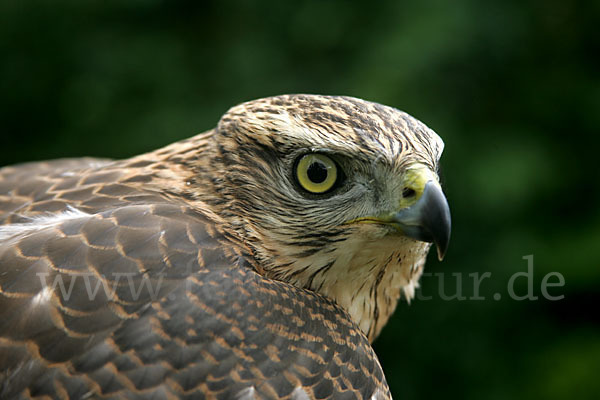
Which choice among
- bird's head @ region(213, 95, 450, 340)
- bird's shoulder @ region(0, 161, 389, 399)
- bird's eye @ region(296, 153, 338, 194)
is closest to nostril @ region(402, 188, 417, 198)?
bird's head @ region(213, 95, 450, 340)

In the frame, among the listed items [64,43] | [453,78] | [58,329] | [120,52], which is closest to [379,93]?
[453,78]

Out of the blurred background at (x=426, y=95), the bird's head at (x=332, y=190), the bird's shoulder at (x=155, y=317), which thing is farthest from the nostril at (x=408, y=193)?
the blurred background at (x=426, y=95)

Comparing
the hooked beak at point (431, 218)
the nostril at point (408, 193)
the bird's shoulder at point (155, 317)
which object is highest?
the nostril at point (408, 193)

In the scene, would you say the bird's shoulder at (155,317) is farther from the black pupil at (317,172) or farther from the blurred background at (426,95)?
the blurred background at (426,95)

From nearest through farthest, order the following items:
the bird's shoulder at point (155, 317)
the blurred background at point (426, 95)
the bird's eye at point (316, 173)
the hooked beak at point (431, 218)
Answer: the bird's shoulder at point (155, 317) < the hooked beak at point (431, 218) < the bird's eye at point (316, 173) < the blurred background at point (426, 95)

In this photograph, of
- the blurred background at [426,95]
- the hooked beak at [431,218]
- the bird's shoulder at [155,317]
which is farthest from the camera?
the blurred background at [426,95]

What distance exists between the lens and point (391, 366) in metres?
4.39

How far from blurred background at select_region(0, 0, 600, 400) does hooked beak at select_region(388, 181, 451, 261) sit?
5.93 ft

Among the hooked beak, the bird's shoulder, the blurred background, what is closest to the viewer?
the bird's shoulder

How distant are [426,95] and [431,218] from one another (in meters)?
2.04

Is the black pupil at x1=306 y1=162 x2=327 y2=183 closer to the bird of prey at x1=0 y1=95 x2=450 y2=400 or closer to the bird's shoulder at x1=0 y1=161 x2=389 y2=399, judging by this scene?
the bird of prey at x1=0 y1=95 x2=450 y2=400

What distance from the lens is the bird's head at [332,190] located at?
2355 millimetres

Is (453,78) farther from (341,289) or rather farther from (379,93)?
(341,289)

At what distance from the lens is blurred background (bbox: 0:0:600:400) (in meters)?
4.14
